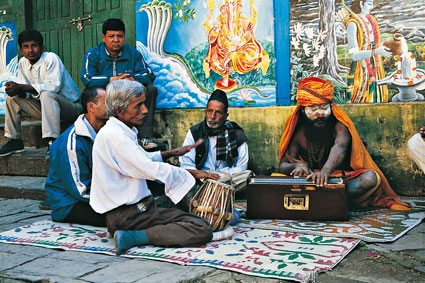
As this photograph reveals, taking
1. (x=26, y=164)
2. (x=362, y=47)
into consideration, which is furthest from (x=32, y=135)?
(x=362, y=47)

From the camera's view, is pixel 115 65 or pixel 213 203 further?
pixel 115 65

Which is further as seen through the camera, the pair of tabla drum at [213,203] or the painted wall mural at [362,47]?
the painted wall mural at [362,47]

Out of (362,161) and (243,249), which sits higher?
(362,161)

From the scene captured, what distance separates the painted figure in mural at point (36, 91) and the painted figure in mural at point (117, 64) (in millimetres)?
481

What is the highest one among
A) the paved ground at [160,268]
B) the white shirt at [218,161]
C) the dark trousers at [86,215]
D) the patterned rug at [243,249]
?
the white shirt at [218,161]

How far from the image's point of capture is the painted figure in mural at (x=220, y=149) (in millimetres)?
5453

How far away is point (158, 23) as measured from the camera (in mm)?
7039

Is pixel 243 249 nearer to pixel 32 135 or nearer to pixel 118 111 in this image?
pixel 118 111

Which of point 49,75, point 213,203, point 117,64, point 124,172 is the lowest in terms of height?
point 213,203

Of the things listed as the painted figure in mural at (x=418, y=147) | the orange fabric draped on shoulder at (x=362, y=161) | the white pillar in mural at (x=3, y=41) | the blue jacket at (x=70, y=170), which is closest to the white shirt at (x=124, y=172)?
the blue jacket at (x=70, y=170)

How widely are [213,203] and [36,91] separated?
370cm

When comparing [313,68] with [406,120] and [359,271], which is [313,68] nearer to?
[406,120]

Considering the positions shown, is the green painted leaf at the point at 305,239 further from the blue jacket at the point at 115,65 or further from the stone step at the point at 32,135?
the stone step at the point at 32,135

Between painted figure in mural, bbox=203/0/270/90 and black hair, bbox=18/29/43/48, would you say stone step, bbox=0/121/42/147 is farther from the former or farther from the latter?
painted figure in mural, bbox=203/0/270/90
